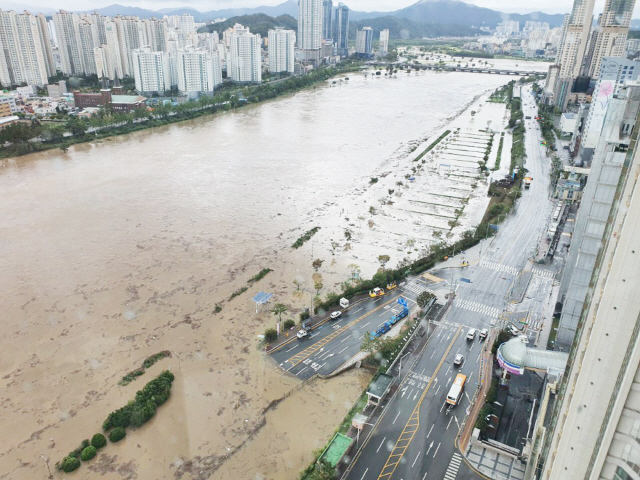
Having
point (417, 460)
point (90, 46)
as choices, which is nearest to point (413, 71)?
point (90, 46)

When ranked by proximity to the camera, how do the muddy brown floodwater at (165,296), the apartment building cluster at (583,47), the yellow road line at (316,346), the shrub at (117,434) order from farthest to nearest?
the apartment building cluster at (583,47)
the yellow road line at (316,346)
the muddy brown floodwater at (165,296)
the shrub at (117,434)

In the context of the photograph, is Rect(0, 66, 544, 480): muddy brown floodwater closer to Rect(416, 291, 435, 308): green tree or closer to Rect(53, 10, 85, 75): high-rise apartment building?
Rect(416, 291, 435, 308): green tree

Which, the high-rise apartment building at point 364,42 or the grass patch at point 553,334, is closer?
the grass patch at point 553,334

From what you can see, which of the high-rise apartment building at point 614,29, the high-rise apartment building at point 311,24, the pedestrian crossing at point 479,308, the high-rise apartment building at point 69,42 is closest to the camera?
the pedestrian crossing at point 479,308

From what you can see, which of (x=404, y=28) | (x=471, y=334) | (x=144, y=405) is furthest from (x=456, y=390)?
(x=404, y=28)

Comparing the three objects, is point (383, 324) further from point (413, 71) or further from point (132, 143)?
point (413, 71)

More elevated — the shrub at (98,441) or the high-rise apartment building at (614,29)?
the high-rise apartment building at (614,29)

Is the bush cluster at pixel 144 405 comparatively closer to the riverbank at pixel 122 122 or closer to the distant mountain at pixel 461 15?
the riverbank at pixel 122 122

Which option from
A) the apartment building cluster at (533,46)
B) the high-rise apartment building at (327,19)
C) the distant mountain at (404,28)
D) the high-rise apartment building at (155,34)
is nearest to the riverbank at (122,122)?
the high-rise apartment building at (155,34)
